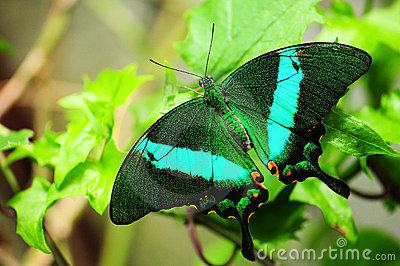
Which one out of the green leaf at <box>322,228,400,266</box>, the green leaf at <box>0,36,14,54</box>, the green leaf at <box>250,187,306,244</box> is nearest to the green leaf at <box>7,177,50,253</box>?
the green leaf at <box>250,187,306,244</box>

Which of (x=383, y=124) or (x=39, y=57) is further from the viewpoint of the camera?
(x=39, y=57)

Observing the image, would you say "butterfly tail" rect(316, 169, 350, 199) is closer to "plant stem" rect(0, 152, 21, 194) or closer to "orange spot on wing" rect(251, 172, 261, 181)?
"orange spot on wing" rect(251, 172, 261, 181)

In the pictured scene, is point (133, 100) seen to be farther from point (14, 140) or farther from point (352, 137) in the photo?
point (352, 137)

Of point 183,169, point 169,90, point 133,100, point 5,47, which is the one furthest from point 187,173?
point 133,100

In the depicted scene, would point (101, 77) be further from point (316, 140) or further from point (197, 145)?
point (316, 140)

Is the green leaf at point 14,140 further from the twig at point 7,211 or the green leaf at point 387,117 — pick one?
the green leaf at point 387,117

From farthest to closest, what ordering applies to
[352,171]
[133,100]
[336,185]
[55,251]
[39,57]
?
1. [133,100]
2. [39,57]
3. [352,171]
4. [55,251]
5. [336,185]

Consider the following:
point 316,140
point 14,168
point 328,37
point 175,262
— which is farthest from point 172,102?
point 175,262
